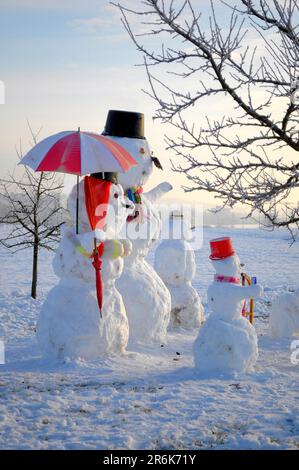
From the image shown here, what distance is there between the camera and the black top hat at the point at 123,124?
29.3 ft

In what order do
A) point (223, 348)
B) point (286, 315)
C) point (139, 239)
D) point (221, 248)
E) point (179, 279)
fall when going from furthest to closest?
point (179, 279) < point (286, 315) < point (139, 239) < point (221, 248) < point (223, 348)

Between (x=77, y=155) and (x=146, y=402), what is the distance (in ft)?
9.64

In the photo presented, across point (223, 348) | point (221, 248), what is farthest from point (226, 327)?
point (221, 248)

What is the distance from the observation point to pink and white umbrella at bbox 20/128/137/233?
6605 millimetres

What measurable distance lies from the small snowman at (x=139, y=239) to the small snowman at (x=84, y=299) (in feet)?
2.84

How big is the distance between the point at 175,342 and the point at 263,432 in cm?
388

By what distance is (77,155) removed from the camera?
263 inches

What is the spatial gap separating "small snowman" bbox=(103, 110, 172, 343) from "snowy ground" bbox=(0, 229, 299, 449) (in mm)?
416

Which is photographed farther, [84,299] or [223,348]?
[84,299]

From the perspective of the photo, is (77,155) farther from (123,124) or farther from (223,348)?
(223,348)

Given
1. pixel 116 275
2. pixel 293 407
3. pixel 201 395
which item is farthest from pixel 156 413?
pixel 116 275

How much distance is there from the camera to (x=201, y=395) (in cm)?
610

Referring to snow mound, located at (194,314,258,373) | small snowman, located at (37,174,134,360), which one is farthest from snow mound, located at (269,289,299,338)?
small snowman, located at (37,174,134,360)

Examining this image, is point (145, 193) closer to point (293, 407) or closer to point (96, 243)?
point (96, 243)
